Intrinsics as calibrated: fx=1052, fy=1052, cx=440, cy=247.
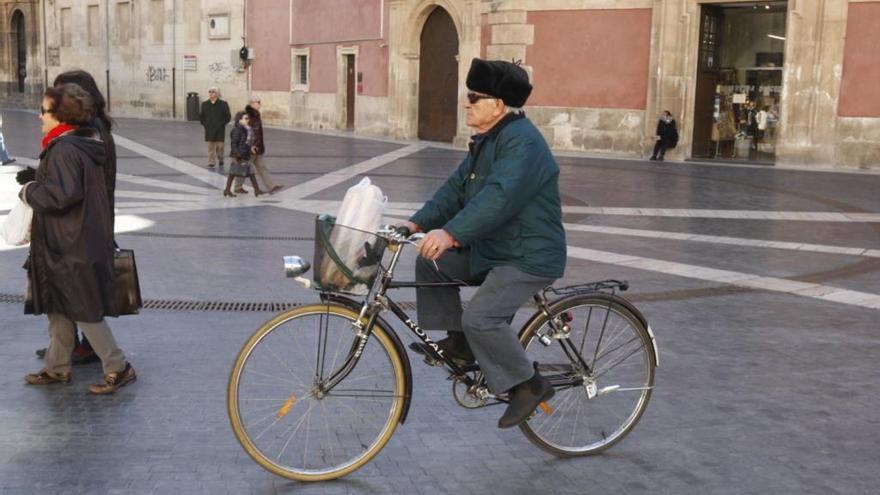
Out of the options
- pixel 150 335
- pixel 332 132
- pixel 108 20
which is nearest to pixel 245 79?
pixel 332 132

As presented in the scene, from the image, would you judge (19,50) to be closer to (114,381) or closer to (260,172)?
(260,172)

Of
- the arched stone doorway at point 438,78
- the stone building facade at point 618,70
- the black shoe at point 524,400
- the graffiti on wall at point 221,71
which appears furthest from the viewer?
the graffiti on wall at point 221,71

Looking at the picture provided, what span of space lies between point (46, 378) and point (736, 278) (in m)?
5.79

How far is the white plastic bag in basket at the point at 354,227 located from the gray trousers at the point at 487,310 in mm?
375

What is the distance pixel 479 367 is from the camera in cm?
426

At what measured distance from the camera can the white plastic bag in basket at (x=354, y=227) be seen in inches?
153

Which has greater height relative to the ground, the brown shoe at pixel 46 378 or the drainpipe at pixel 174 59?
the drainpipe at pixel 174 59

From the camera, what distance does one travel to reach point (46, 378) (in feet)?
17.8

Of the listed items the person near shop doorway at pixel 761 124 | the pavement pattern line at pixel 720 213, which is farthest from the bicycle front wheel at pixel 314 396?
the person near shop doorway at pixel 761 124

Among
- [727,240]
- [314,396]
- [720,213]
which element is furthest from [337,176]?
[314,396]

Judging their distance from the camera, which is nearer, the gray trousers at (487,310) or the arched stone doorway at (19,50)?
the gray trousers at (487,310)

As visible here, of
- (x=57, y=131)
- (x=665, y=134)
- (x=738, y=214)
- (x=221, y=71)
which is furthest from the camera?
(x=221, y=71)

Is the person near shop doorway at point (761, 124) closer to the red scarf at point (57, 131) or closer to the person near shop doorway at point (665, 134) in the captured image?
the person near shop doorway at point (665, 134)

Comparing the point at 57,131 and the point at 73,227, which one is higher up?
the point at 57,131
